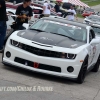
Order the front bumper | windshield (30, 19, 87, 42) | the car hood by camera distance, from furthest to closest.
Result: windshield (30, 19, 87, 42) → the car hood → the front bumper

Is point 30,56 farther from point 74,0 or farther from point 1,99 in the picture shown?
point 74,0

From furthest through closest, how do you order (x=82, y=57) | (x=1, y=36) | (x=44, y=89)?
(x=1, y=36) → (x=82, y=57) → (x=44, y=89)

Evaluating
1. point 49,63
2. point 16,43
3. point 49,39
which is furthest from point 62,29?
point 49,63

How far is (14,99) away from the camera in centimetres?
646

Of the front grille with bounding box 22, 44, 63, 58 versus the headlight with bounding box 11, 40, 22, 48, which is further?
the headlight with bounding box 11, 40, 22, 48

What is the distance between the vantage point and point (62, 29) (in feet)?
32.5

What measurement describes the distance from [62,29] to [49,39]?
1.07 metres

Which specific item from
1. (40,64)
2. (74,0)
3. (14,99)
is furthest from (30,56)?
(74,0)

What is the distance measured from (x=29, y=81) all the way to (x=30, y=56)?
71 cm

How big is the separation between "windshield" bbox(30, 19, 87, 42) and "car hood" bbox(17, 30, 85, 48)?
0.35 metres

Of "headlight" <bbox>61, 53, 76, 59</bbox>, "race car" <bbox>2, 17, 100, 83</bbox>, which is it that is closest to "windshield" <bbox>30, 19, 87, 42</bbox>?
"race car" <bbox>2, 17, 100, 83</bbox>

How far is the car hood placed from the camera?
Result: 8.73 metres

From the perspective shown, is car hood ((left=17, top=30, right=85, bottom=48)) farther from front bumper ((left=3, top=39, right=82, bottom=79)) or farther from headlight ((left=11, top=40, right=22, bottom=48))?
front bumper ((left=3, top=39, right=82, bottom=79))

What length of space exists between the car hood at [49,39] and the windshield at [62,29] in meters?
0.35
